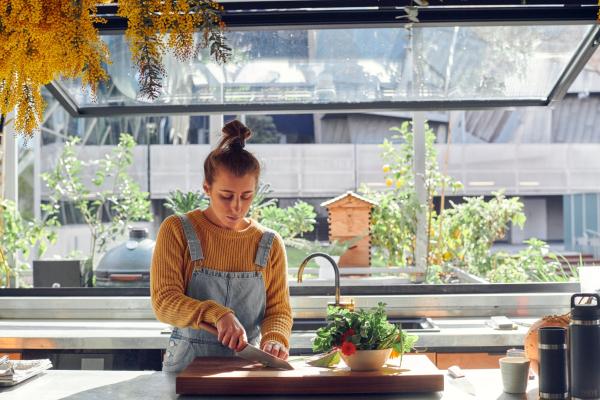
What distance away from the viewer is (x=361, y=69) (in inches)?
140

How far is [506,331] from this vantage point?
3.41 meters

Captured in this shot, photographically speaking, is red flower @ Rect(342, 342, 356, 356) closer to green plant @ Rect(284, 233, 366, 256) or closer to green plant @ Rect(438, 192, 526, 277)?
green plant @ Rect(284, 233, 366, 256)

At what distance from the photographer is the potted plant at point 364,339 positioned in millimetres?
2201

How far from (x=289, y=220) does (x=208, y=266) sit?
1.80 m

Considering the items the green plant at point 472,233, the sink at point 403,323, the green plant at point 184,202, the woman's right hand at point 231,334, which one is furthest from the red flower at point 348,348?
the green plant at point 472,233

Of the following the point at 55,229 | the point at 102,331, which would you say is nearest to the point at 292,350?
the point at 102,331

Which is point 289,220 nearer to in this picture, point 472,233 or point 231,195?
point 472,233

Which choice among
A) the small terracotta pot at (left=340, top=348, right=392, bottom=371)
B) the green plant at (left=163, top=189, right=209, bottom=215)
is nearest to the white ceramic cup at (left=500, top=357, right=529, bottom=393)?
the small terracotta pot at (left=340, top=348, right=392, bottom=371)

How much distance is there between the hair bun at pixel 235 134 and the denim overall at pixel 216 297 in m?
0.27

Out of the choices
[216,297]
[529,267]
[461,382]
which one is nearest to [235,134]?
[216,297]

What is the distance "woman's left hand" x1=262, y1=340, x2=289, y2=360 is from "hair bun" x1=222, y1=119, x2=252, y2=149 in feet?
2.02

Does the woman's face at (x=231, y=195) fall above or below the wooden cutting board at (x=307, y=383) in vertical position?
above

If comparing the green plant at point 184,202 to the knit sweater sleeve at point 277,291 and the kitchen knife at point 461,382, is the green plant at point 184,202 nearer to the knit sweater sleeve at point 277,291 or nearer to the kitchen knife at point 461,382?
the knit sweater sleeve at point 277,291

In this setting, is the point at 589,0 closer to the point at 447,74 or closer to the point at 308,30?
the point at 447,74
